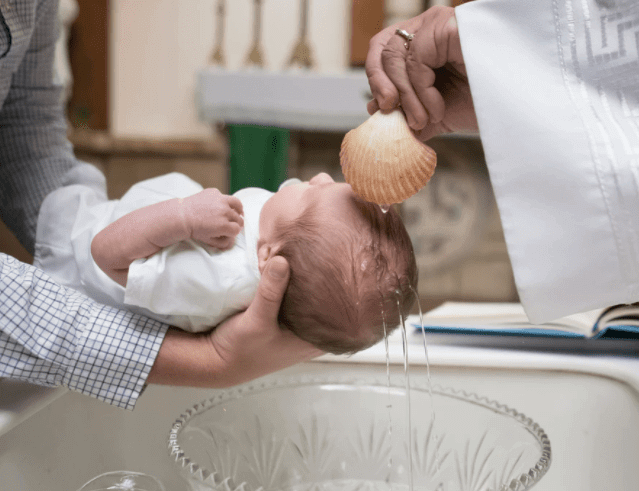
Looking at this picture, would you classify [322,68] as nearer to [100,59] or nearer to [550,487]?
[100,59]

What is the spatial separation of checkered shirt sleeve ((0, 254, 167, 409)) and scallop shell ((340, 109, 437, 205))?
261 mm

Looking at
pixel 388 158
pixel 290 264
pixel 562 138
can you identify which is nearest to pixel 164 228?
pixel 290 264

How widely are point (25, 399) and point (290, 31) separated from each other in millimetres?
2210

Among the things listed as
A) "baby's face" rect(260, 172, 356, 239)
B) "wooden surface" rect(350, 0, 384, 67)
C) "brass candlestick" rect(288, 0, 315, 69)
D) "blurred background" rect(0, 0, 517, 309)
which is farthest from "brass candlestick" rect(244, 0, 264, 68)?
"baby's face" rect(260, 172, 356, 239)

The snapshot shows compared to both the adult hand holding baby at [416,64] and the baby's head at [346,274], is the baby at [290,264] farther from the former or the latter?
the adult hand holding baby at [416,64]

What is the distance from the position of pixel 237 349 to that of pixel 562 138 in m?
0.35

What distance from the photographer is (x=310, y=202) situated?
0.67 m

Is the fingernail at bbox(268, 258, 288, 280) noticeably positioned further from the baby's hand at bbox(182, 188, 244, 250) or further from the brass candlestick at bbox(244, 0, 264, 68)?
the brass candlestick at bbox(244, 0, 264, 68)

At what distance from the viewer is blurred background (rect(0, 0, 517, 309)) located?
2439mm

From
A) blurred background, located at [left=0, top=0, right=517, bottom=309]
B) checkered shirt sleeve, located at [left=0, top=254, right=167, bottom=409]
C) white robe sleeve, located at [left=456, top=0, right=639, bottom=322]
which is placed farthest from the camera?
blurred background, located at [left=0, top=0, right=517, bottom=309]

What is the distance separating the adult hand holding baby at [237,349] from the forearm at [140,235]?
90 mm

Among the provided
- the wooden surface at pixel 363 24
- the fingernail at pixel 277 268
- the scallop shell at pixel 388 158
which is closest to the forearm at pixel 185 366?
the fingernail at pixel 277 268

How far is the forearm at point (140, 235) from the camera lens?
628 mm

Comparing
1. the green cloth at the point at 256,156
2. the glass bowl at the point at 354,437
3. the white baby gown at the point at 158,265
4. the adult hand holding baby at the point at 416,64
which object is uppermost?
the adult hand holding baby at the point at 416,64
